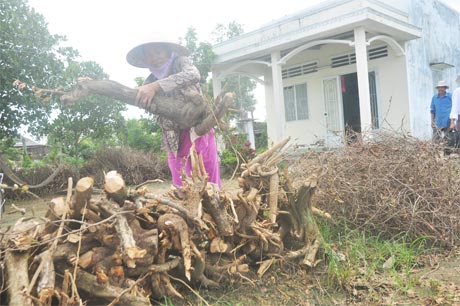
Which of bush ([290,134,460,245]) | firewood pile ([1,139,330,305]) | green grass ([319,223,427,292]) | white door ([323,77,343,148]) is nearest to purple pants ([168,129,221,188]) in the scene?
firewood pile ([1,139,330,305])

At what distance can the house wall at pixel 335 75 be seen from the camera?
985 centimetres

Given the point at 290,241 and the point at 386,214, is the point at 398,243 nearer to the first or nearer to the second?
the point at 386,214

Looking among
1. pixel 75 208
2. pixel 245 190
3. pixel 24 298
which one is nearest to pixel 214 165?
pixel 245 190

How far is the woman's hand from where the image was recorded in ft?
8.69

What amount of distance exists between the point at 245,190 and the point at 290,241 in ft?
1.61

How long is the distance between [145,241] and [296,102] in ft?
35.0

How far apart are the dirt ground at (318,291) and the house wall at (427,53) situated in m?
8.22

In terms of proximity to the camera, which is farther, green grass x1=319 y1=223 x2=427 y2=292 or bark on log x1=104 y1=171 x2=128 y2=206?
green grass x1=319 y1=223 x2=427 y2=292

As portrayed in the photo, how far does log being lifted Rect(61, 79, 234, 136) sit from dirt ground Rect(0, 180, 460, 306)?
66 centimetres

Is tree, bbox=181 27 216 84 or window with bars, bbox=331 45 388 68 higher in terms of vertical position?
tree, bbox=181 27 216 84

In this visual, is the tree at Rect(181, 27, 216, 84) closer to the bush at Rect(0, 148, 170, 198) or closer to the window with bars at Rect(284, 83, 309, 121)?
the window with bars at Rect(284, 83, 309, 121)

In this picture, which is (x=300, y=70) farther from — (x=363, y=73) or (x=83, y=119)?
(x=83, y=119)

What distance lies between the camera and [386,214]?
3.05 meters

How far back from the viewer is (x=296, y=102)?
39.4 feet
